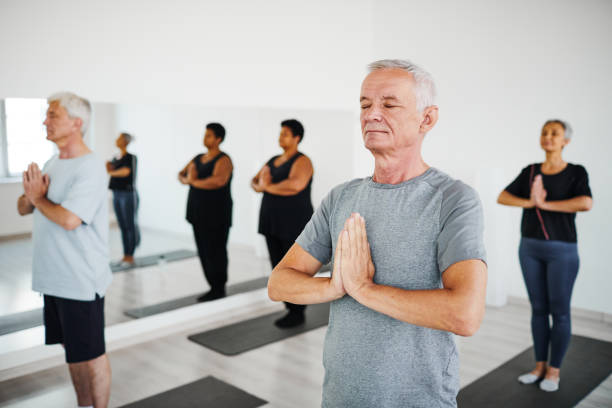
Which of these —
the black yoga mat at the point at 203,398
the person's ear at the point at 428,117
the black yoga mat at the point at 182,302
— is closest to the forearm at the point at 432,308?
the person's ear at the point at 428,117

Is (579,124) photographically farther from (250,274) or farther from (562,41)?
(250,274)

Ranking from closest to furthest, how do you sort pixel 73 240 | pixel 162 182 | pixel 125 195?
1. pixel 73 240
2. pixel 125 195
3. pixel 162 182

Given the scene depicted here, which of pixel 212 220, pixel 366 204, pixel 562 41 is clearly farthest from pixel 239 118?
pixel 366 204

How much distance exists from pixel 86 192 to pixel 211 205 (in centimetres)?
196

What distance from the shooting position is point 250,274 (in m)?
4.66

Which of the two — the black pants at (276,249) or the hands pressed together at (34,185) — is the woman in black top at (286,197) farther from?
the hands pressed together at (34,185)

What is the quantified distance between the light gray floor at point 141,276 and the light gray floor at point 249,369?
0.32 metres

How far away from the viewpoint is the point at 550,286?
121 inches

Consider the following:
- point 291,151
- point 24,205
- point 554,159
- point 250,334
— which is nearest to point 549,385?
point 554,159

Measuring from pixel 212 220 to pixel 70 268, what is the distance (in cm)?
200

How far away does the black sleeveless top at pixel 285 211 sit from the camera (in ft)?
13.8

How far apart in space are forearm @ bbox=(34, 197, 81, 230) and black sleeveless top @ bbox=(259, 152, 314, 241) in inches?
80.0

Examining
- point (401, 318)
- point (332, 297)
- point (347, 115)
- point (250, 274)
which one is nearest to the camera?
point (401, 318)

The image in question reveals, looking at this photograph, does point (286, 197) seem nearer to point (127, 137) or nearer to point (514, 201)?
point (127, 137)
